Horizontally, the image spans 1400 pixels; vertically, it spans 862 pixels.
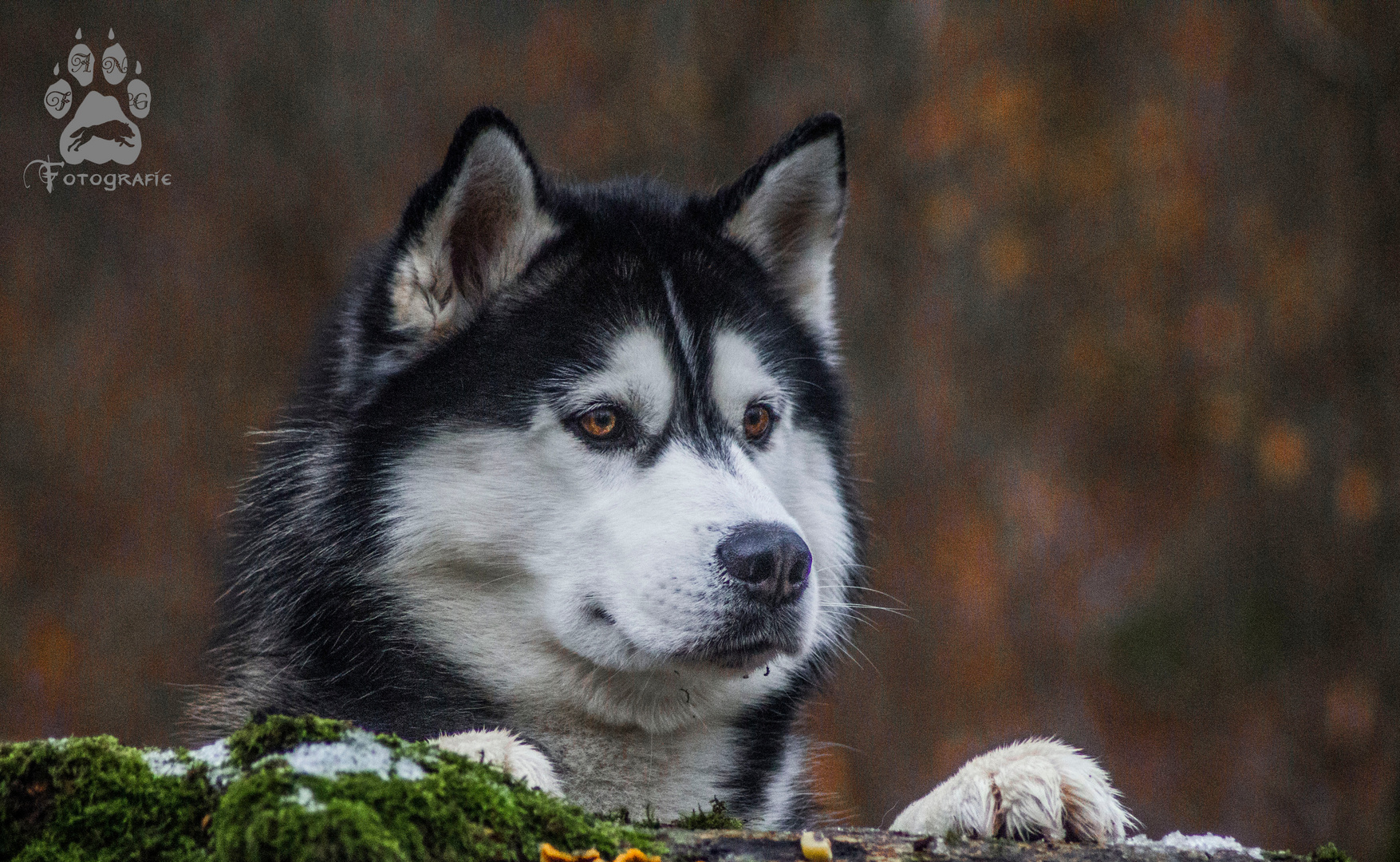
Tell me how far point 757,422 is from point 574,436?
727mm

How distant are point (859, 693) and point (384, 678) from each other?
5265 millimetres

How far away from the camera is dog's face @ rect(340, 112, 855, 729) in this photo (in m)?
3.59

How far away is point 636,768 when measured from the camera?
390 centimetres

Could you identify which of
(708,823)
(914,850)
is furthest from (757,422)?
(914,850)

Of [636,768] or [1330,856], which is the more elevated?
[1330,856]

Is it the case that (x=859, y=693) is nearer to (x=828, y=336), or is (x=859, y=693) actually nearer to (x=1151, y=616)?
(x=1151, y=616)

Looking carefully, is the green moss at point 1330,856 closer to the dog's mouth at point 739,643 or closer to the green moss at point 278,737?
the dog's mouth at point 739,643

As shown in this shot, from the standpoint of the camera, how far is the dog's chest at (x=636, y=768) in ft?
12.4

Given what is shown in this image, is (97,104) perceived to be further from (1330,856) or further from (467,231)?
(1330,856)

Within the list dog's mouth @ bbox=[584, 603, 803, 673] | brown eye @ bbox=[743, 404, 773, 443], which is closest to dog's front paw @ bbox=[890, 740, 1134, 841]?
dog's mouth @ bbox=[584, 603, 803, 673]

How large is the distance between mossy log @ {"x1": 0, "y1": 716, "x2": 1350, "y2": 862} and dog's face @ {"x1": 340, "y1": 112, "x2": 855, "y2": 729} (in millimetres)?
1165

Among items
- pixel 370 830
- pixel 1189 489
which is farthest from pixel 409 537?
pixel 1189 489

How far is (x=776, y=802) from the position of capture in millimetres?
4242

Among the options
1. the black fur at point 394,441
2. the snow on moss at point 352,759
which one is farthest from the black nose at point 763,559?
the snow on moss at point 352,759
